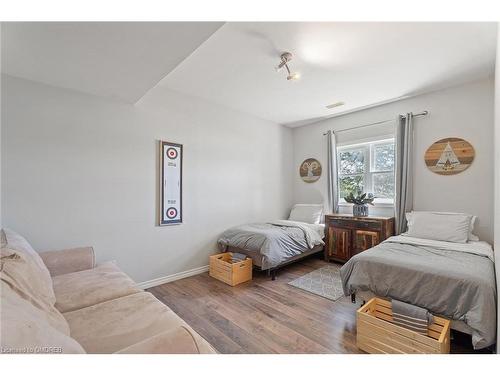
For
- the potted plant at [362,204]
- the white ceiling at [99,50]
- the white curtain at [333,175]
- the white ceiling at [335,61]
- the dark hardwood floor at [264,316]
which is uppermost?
the white ceiling at [335,61]

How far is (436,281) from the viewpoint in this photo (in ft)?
5.71

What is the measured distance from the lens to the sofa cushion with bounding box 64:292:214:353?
1121 mm

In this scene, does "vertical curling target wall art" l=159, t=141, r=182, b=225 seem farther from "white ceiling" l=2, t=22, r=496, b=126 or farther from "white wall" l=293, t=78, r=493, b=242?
"white wall" l=293, t=78, r=493, b=242

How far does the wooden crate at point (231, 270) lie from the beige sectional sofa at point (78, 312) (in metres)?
1.34

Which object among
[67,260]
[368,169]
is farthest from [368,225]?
[67,260]

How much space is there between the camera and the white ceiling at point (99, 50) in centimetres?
144

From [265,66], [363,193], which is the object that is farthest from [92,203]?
[363,193]

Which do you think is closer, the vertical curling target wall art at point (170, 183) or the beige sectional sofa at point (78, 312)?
the beige sectional sofa at point (78, 312)

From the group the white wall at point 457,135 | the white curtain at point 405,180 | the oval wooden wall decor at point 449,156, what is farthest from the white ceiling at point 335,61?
the oval wooden wall decor at point 449,156

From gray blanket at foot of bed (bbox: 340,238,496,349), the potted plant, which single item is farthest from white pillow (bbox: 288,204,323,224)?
gray blanket at foot of bed (bbox: 340,238,496,349)

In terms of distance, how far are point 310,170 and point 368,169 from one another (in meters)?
1.11

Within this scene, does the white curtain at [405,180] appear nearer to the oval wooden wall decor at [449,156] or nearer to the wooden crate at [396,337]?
the oval wooden wall decor at [449,156]

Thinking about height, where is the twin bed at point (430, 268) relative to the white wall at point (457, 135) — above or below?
below

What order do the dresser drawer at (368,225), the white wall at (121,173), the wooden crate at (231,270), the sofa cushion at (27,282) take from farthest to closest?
1. the dresser drawer at (368,225)
2. the wooden crate at (231,270)
3. the white wall at (121,173)
4. the sofa cushion at (27,282)
